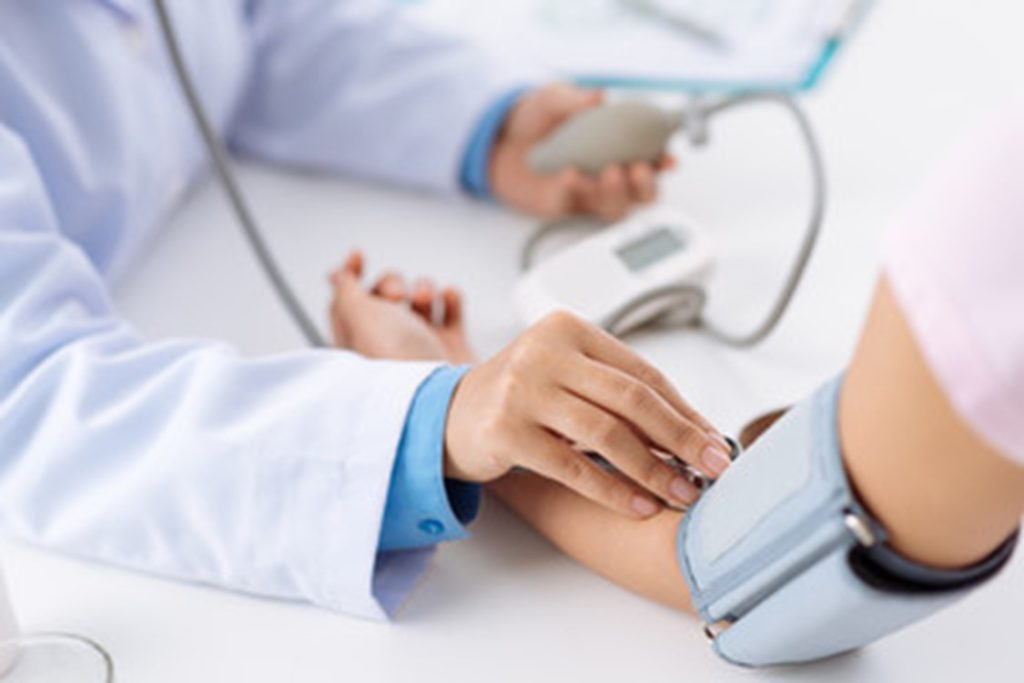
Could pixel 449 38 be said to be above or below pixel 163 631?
above

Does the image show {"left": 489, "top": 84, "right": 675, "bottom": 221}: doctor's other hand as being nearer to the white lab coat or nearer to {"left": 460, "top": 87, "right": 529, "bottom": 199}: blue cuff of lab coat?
{"left": 460, "top": 87, "right": 529, "bottom": 199}: blue cuff of lab coat

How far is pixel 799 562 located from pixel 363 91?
0.62 metres

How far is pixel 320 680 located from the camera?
0.60 m

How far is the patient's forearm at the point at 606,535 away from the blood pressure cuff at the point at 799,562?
0.02 metres

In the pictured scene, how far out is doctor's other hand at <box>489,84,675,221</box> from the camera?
3.06 feet

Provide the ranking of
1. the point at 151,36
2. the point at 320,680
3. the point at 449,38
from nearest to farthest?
the point at 320,680 < the point at 151,36 < the point at 449,38

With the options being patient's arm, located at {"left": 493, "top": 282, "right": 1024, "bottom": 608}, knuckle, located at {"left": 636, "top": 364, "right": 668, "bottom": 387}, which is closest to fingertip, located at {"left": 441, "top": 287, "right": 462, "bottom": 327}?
knuckle, located at {"left": 636, "top": 364, "right": 668, "bottom": 387}

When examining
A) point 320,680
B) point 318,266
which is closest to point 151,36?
point 318,266

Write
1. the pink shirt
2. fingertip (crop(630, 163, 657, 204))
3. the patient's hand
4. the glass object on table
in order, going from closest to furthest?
the pink shirt, the glass object on table, the patient's hand, fingertip (crop(630, 163, 657, 204))

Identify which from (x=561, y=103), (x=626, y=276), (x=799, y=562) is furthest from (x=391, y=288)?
(x=799, y=562)

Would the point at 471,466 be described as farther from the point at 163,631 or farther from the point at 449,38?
the point at 449,38

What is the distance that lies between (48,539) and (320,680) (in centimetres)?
16

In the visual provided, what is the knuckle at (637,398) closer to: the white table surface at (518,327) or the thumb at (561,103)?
the white table surface at (518,327)

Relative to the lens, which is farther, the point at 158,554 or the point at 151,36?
the point at 151,36
